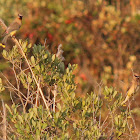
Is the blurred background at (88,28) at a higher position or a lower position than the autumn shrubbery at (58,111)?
lower

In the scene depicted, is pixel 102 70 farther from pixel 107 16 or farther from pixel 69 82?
pixel 69 82

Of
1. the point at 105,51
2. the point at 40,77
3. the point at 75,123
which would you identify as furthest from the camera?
the point at 105,51

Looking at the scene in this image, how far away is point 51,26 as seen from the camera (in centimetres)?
1110

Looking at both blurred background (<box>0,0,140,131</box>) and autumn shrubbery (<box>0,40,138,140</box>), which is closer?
autumn shrubbery (<box>0,40,138,140</box>)

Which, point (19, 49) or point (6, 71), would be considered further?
point (6, 71)

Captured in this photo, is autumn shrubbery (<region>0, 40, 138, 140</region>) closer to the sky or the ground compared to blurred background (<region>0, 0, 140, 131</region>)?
closer to the sky

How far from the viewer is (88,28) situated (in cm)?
1136

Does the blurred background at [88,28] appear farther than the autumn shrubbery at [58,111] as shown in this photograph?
Yes

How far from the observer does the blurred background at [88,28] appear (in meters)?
10.8

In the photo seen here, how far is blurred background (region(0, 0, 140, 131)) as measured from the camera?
10836 mm

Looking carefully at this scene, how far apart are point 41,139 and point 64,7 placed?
29.5 ft

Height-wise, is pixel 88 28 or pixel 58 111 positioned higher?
pixel 58 111

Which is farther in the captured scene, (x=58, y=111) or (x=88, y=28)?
(x=88, y=28)

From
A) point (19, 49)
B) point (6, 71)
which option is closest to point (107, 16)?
point (6, 71)
